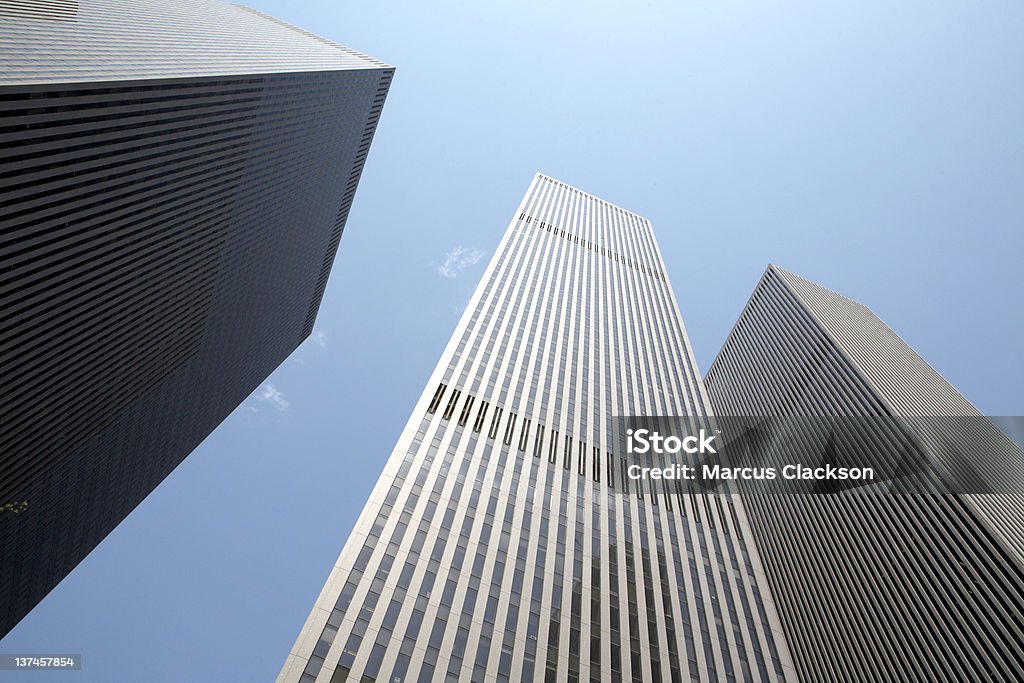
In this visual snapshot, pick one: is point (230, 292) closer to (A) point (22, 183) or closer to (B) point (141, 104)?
(B) point (141, 104)

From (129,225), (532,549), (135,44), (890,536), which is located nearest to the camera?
(532,549)

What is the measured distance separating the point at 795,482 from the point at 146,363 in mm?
104831

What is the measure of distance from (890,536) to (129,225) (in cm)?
10140

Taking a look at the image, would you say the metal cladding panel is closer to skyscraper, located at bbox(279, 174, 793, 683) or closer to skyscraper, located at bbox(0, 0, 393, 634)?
skyscraper, located at bbox(0, 0, 393, 634)

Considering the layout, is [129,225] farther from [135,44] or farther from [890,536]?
[890,536]

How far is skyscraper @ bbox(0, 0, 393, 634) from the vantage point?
57.8m

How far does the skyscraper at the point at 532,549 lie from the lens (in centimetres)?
4347

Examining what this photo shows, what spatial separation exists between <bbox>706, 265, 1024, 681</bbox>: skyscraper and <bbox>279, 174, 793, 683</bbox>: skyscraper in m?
18.9

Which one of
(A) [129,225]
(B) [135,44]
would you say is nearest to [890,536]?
(A) [129,225]

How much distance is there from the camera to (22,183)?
180 ft

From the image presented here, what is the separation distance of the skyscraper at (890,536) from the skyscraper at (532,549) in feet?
61.9

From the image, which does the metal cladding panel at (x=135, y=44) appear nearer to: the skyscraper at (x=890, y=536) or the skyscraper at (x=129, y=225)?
the skyscraper at (x=129, y=225)

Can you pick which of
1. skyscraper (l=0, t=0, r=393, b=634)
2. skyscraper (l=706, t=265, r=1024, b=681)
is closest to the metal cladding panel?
skyscraper (l=0, t=0, r=393, b=634)

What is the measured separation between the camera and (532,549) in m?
54.7
